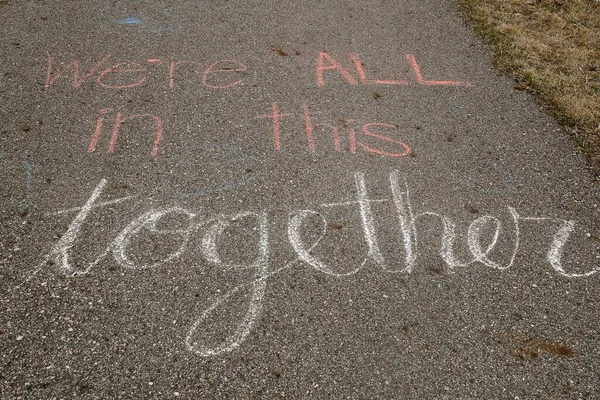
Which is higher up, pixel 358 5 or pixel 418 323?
pixel 358 5

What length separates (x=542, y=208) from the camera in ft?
10.3

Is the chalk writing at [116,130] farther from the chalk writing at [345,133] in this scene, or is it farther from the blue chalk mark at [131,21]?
the blue chalk mark at [131,21]

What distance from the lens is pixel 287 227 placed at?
2953 mm

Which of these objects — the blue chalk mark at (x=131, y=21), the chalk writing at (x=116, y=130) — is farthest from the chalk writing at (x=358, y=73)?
the blue chalk mark at (x=131, y=21)

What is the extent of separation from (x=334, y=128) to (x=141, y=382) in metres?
2.22

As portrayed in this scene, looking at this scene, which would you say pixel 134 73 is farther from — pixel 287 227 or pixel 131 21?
pixel 287 227

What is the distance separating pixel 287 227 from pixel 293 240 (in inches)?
4.3

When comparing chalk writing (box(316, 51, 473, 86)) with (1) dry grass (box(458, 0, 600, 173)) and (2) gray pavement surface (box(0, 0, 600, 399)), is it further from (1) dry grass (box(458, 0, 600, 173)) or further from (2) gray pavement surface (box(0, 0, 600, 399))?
(1) dry grass (box(458, 0, 600, 173))

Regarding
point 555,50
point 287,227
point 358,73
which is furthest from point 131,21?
point 555,50

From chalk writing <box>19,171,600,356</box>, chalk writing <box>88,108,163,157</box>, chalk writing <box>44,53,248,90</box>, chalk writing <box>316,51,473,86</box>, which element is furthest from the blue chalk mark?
chalk writing <box>19,171,600,356</box>

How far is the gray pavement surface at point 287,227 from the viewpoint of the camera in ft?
7.54

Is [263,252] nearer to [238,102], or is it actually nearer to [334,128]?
[334,128]

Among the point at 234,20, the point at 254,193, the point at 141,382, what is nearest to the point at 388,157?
the point at 254,193

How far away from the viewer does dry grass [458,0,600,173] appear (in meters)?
3.90
